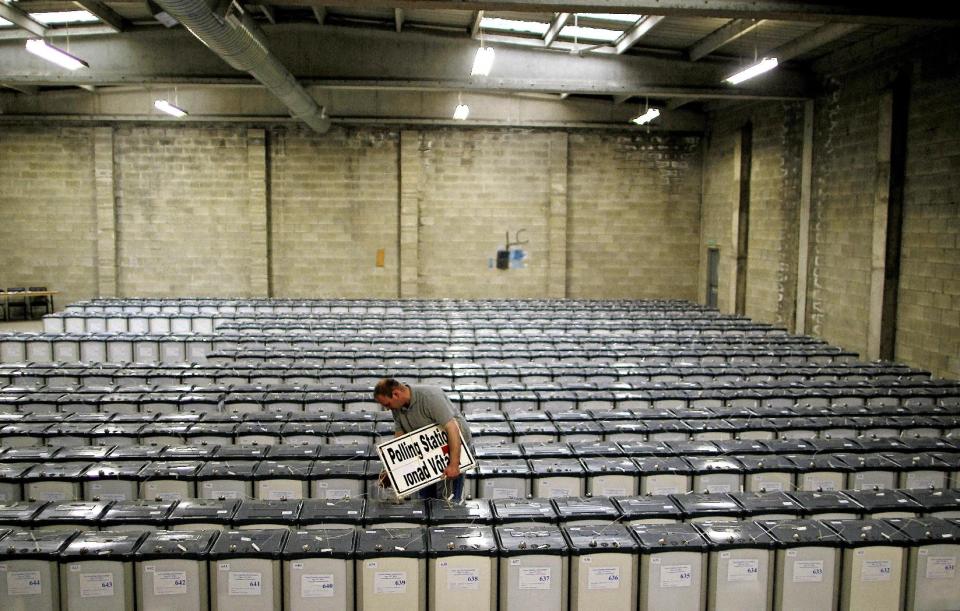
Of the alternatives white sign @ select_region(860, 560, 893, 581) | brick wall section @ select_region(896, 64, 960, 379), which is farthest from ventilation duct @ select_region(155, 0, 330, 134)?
brick wall section @ select_region(896, 64, 960, 379)

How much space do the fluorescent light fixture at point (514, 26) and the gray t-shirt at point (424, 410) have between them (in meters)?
12.4

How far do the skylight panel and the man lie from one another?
41.6ft

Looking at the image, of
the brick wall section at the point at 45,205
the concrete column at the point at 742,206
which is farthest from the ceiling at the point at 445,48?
the brick wall section at the point at 45,205

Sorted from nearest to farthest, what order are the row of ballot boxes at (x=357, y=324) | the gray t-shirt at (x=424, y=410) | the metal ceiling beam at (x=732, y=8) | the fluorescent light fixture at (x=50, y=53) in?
the gray t-shirt at (x=424, y=410)
the metal ceiling beam at (x=732, y=8)
the fluorescent light fixture at (x=50, y=53)
the row of ballot boxes at (x=357, y=324)

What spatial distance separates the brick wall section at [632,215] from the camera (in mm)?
24797

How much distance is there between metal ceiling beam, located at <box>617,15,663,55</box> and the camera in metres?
14.8

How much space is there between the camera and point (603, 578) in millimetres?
4711

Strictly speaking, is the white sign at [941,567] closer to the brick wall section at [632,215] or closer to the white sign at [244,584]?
the white sign at [244,584]

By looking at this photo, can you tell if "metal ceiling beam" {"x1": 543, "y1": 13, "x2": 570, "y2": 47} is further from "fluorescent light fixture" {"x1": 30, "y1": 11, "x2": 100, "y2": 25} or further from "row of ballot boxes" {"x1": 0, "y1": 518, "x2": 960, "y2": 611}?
"row of ballot boxes" {"x1": 0, "y1": 518, "x2": 960, "y2": 611}

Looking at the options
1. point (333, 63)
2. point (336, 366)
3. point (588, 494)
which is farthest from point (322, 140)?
point (588, 494)

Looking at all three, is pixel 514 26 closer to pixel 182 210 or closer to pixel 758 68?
pixel 758 68

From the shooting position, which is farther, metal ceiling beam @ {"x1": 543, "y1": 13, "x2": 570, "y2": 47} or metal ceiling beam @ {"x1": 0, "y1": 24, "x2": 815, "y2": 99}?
metal ceiling beam @ {"x1": 0, "y1": 24, "x2": 815, "y2": 99}

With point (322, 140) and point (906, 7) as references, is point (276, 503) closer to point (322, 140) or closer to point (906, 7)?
point (906, 7)

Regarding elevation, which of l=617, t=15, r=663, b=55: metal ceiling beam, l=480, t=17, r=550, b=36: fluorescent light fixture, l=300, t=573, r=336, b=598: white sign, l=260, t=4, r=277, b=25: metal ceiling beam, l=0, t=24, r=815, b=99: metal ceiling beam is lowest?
l=300, t=573, r=336, b=598: white sign
